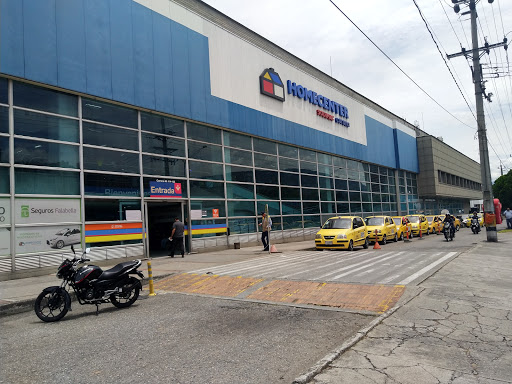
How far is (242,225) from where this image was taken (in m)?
21.3

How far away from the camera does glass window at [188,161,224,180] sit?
61.1 ft

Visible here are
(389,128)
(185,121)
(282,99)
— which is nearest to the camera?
(185,121)

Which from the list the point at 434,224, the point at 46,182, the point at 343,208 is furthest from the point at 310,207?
the point at 46,182

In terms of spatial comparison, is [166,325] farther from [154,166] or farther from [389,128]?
[389,128]

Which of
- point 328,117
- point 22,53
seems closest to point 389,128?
point 328,117

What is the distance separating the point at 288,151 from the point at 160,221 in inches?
423

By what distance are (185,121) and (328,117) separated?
50.0 ft

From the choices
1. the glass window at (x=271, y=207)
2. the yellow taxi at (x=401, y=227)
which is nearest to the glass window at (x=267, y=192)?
the glass window at (x=271, y=207)

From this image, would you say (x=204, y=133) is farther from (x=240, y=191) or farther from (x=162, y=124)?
(x=240, y=191)

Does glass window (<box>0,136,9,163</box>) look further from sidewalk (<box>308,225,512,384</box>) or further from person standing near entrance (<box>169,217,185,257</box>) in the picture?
sidewalk (<box>308,225,512,384</box>)

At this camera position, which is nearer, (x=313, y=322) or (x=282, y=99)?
(x=313, y=322)

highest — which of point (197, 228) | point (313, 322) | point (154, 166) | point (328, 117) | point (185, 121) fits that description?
point (328, 117)

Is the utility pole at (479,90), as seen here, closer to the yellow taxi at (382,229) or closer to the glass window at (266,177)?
the yellow taxi at (382,229)

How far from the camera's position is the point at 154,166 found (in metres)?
16.8
